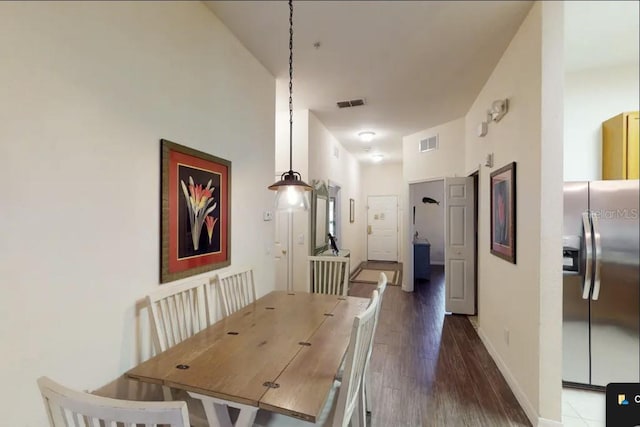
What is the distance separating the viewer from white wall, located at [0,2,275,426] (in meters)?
1.06

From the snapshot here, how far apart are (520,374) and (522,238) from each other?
105 centimetres

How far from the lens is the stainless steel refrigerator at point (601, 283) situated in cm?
213

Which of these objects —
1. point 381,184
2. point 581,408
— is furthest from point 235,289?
point 381,184

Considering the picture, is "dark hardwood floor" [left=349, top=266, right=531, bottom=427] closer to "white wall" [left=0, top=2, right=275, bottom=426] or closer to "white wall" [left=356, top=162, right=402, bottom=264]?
"white wall" [left=0, top=2, right=275, bottom=426]

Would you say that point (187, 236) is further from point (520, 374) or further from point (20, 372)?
point (520, 374)

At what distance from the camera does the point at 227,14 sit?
86.3 inches

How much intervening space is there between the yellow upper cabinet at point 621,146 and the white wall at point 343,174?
10.3ft

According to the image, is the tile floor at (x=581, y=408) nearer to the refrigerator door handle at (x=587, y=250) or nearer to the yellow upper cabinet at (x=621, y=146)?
the refrigerator door handle at (x=587, y=250)

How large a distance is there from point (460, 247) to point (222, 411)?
388 centimetres

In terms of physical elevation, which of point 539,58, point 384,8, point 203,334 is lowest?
point 203,334

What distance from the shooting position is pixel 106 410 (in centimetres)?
71

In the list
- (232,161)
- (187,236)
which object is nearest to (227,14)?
(232,161)

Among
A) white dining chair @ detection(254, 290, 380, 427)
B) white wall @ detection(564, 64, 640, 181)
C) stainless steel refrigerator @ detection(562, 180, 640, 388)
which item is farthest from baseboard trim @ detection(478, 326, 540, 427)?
white wall @ detection(564, 64, 640, 181)

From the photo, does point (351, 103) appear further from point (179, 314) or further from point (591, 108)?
point (179, 314)
